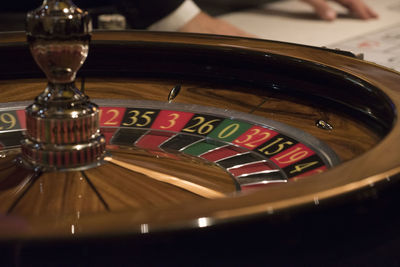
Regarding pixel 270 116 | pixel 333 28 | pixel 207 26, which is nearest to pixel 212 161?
pixel 270 116

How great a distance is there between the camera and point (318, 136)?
3.78 feet

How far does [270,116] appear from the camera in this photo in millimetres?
1261

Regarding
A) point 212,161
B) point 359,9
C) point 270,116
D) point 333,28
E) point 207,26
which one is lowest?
point 212,161

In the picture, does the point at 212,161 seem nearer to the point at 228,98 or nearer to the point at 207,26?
the point at 228,98

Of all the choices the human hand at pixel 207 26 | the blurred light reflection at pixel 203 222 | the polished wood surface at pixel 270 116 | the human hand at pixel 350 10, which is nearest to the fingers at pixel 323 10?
the human hand at pixel 350 10

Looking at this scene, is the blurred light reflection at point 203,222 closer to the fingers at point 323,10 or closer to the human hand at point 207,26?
the human hand at point 207,26

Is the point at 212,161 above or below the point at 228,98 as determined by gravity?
below

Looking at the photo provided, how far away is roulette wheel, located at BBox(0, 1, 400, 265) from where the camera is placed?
1.91 feet

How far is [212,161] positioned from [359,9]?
2.60 metres

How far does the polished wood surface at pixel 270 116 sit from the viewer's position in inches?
22.8

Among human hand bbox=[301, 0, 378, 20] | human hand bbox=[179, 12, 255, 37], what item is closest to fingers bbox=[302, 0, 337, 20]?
human hand bbox=[301, 0, 378, 20]

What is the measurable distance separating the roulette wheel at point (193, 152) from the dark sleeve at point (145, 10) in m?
1.03

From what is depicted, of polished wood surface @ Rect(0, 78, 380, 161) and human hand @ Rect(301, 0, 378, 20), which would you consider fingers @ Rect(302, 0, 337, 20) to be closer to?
human hand @ Rect(301, 0, 378, 20)

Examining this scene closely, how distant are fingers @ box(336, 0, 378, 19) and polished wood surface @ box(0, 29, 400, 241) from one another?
2.18 meters
